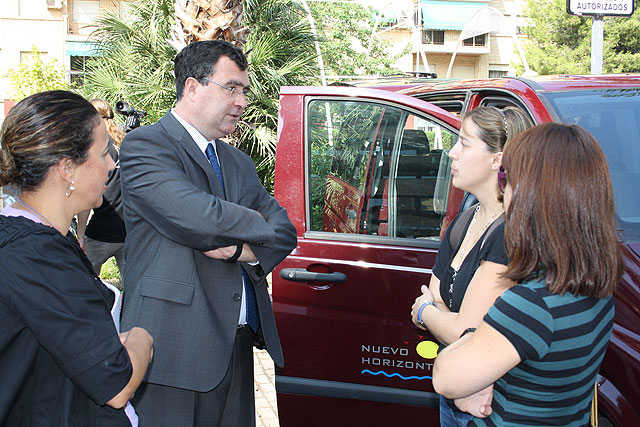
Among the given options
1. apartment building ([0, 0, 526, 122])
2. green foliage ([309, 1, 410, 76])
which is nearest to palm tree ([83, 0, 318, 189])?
green foliage ([309, 1, 410, 76])

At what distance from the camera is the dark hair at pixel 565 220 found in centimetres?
155

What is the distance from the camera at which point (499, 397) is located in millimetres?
1666

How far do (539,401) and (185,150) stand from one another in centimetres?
155

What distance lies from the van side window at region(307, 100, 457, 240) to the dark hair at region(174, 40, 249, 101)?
0.74 metres

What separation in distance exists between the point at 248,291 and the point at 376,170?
3.62 feet

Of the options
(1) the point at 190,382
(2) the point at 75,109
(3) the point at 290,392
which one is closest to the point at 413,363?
(3) the point at 290,392

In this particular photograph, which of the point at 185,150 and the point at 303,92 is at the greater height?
the point at 303,92

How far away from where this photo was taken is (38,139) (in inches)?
64.9

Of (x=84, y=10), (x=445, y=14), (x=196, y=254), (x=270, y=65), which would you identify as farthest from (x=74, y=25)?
(x=196, y=254)

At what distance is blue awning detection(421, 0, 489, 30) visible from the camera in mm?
31078

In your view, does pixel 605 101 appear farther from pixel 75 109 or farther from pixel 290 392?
pixel 75 109

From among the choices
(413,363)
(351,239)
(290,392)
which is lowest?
(290,392)

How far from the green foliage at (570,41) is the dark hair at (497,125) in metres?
24.3

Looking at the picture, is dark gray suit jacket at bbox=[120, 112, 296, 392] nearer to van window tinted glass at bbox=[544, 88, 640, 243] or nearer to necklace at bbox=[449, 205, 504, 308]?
necklace at bbox=[449, 205, 504, 308]
